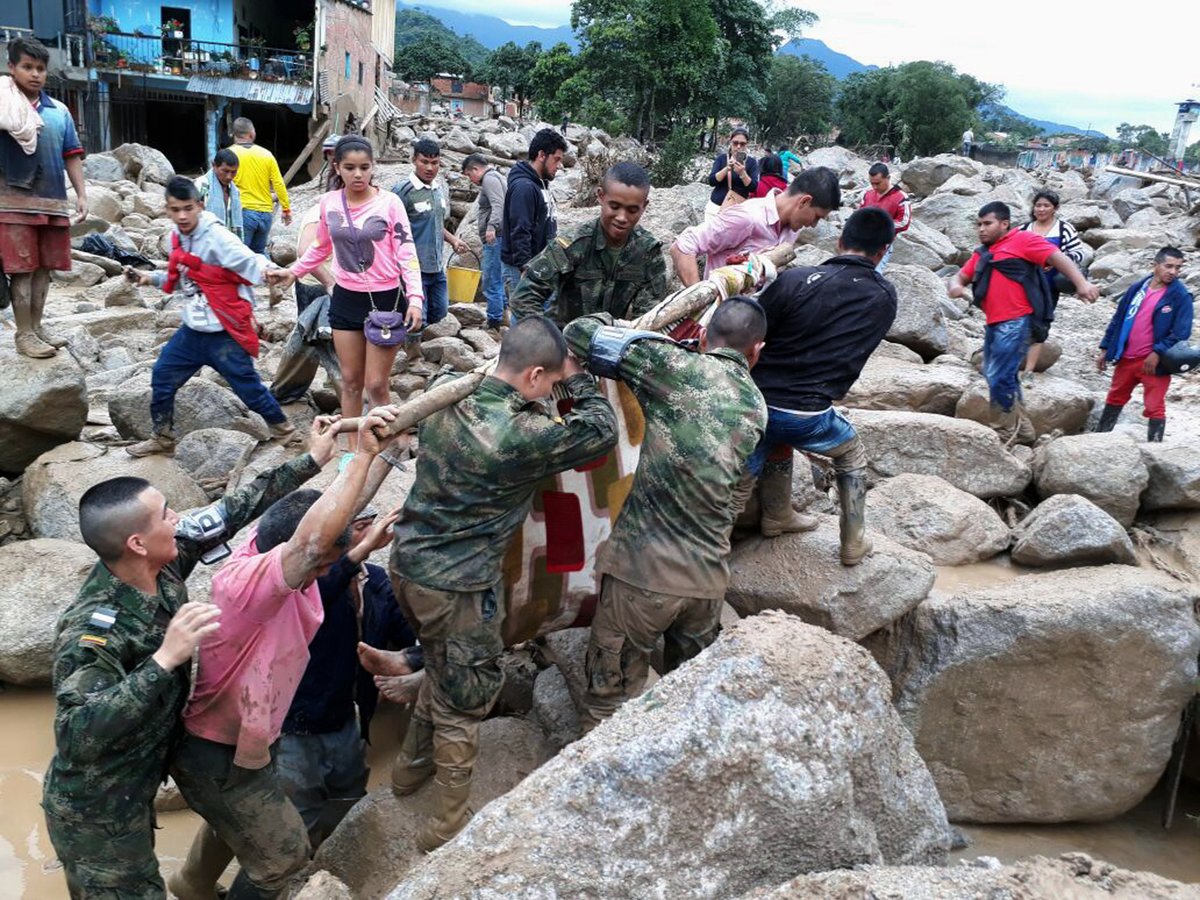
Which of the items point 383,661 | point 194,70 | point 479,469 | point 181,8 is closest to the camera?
point 479,469

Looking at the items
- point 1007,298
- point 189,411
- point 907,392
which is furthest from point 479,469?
point 1007,298

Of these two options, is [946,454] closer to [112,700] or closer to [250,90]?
[112,700]

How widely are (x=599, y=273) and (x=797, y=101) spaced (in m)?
40.9

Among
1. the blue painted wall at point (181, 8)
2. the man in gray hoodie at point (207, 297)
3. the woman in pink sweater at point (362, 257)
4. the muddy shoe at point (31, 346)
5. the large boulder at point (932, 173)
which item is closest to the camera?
the woman in pink sweater at point (362, 257)

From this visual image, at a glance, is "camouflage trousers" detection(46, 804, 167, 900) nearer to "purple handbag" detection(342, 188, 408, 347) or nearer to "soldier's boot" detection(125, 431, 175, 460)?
"purple handbag" detection(342, 188, 408, 347)

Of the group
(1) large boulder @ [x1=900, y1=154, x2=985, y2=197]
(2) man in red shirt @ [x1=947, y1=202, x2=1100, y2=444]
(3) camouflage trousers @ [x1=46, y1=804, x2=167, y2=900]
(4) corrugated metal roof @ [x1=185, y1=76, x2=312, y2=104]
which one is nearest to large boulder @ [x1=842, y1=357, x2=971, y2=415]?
(2) man in red shirt @ [x1=947, y1=202, x2=1100, y2=444]

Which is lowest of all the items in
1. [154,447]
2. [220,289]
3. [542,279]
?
[154,447]

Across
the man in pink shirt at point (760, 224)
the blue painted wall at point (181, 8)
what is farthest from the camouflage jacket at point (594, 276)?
the blue painted wall at point (181, 8)

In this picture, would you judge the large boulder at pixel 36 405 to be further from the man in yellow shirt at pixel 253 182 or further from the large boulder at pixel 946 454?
the large boulder at pixel 946 454

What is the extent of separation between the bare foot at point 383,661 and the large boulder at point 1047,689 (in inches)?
88.2

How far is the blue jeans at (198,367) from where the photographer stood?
5578 millimetres

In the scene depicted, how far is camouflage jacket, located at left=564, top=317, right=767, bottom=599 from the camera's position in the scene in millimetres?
3350

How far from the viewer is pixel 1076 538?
4957mm

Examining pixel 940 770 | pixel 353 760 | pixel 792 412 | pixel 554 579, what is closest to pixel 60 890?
pixel 353 760
